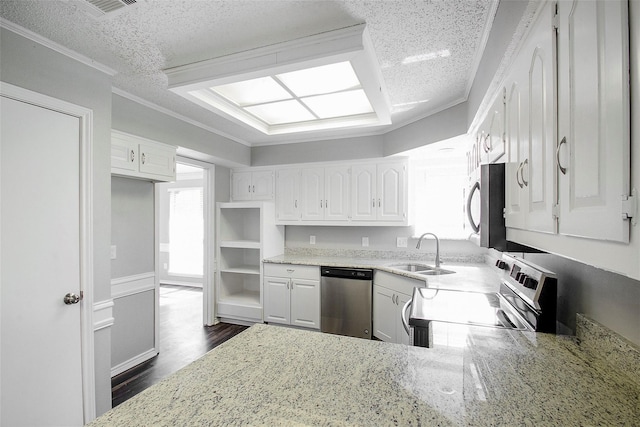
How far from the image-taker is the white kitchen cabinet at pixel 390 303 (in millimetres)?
2752

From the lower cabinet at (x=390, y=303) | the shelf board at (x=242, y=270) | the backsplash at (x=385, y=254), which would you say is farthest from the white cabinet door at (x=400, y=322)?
the shelf board at (x=242, y=270)

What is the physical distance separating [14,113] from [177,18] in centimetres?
101

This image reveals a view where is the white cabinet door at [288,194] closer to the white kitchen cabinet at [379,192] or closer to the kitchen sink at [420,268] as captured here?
the white kitchen cabinet at [379,192]

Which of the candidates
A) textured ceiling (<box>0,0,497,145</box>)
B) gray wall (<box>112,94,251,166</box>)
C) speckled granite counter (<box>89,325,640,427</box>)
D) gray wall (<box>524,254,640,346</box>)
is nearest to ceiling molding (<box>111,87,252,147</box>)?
gray wall (<box>112,94,251,166</box>)

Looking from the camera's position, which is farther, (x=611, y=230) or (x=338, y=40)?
(x=338, y=40)

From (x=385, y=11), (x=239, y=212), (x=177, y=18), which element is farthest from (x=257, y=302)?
(x=385, y=11)

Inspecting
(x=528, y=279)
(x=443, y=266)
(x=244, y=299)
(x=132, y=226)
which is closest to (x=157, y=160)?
(x=132, y=226)

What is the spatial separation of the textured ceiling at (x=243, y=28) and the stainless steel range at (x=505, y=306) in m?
1.34

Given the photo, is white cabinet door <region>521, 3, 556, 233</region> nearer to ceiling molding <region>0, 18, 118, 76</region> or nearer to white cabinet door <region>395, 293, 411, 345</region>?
white cabinet door <region>395, 293, 411, 345</region>

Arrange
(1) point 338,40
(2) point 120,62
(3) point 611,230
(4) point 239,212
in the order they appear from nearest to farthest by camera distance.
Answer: (3) point 611,230
(1) point 338,40
(2) point 120,62
(4) point 239,212

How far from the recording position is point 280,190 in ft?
12.9

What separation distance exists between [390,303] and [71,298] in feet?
8.38

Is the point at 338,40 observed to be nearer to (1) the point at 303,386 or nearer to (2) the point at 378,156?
(1) the point at 303,386

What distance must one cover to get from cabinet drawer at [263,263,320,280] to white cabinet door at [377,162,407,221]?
101 centimetres
